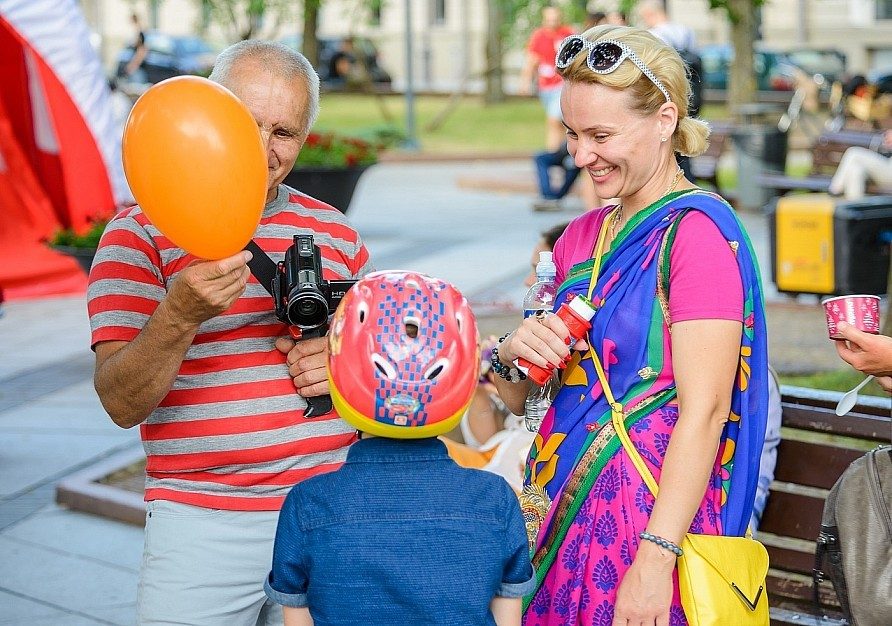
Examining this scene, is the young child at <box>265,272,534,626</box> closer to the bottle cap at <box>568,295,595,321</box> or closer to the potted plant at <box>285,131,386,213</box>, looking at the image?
the bottle cap at <box>568,295,595,321</box>

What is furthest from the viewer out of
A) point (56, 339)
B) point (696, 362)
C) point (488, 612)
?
point (56, 339)

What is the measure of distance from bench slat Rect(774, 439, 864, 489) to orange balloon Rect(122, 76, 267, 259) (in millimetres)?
2086

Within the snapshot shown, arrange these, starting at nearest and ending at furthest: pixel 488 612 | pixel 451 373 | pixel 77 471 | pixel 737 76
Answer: pixel 451 373
pixel 488 612
pixel 77 471
pixel 737 76

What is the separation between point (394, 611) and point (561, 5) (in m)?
30.3

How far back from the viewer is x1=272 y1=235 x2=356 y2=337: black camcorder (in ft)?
8.23

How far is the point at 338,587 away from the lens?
207 centimetres

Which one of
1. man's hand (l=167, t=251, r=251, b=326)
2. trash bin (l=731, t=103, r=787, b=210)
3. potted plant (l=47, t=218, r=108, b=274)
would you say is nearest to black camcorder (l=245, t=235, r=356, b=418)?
man's hand (l=167, t=251, r=251, b=326)

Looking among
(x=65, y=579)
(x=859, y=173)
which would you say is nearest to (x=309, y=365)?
(x=65, y=579)

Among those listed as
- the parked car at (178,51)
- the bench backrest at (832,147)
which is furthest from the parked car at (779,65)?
the bench backrest at (832,147)

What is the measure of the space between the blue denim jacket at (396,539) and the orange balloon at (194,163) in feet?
1.80

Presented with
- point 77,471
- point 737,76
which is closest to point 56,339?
point 77,471

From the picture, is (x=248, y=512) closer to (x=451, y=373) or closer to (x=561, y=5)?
(x=451, y=373)

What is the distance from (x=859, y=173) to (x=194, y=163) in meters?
10.7

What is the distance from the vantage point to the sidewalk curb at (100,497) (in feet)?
18.0
